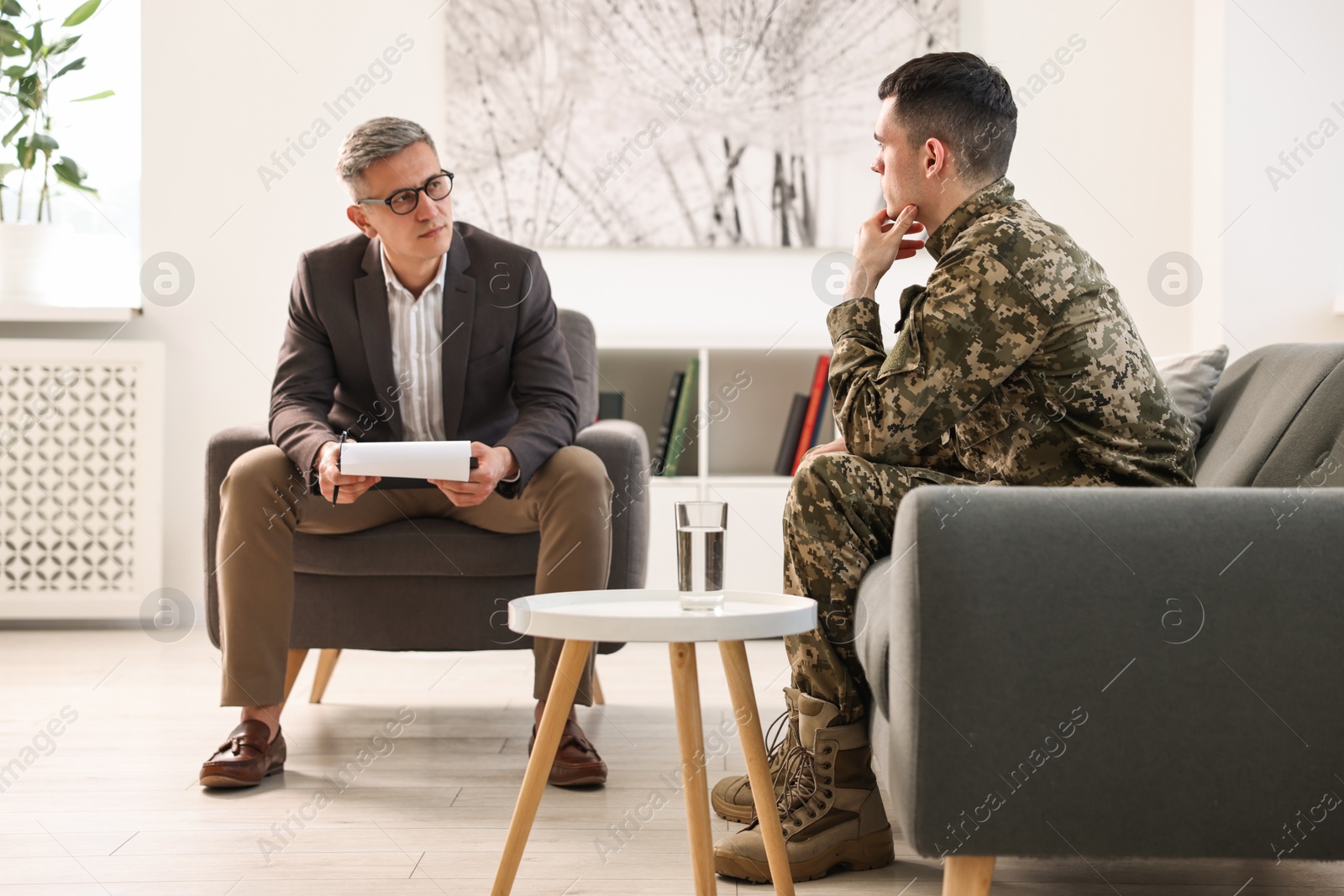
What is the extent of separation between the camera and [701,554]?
1.25 metres

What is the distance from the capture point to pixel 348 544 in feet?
6.43

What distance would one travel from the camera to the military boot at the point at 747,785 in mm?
1466

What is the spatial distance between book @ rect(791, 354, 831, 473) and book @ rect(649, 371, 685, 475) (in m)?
0.36

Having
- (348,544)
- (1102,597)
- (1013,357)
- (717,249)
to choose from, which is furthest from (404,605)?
(717,249)

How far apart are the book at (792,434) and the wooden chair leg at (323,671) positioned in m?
1.38

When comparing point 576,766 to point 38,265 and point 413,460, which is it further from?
point 38,265

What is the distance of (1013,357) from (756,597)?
16.5 inches

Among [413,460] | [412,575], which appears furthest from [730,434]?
[413,460]

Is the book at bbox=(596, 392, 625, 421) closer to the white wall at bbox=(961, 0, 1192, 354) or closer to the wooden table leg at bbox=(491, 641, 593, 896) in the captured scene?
the white wall at bbox=(961, 0, 1192, 354)

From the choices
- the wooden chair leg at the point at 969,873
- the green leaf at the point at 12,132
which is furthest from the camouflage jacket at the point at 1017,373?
the green leaf at the point at 12,132

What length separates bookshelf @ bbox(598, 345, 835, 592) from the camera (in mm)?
3043

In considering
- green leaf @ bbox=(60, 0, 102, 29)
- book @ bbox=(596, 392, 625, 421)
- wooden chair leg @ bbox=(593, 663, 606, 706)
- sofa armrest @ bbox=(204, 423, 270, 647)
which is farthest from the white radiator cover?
wooden chair leg @ bbox=(593, 663, 606, 706)

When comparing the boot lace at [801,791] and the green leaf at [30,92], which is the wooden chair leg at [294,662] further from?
the green leaf at [30,92]

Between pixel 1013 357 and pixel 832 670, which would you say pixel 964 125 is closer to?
pixel 1013 357
